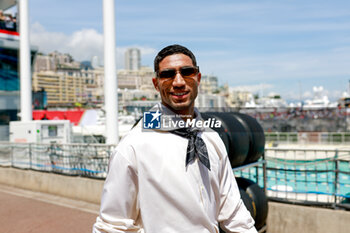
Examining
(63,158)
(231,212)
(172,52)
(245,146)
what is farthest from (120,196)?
(63,158)

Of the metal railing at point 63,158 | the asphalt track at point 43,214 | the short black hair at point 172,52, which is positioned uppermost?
the short black hair at point 172,52

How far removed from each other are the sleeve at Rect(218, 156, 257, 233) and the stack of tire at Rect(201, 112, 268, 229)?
2728 millimetres

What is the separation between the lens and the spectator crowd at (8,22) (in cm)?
2518

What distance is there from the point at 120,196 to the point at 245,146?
147 inches

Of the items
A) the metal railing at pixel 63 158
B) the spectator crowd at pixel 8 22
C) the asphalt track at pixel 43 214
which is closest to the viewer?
the asphalt track at pixel 43 214

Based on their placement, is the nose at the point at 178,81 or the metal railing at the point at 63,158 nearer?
Answer: the nose at the point at 178,81

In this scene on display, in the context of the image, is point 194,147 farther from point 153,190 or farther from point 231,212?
point 231,212

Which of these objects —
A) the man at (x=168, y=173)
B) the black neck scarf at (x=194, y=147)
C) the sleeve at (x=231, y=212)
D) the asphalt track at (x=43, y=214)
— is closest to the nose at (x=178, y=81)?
the man at (x=168, y=173)

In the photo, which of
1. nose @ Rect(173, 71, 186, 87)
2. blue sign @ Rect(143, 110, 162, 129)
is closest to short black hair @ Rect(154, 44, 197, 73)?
nose @ Rect(173, 71, 186, 87)

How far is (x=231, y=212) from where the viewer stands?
77.0 inches

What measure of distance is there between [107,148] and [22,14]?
41.6ft

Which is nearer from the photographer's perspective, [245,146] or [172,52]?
[172,52]

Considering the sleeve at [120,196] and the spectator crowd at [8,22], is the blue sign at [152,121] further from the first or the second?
the spectator crowd at [8,22]

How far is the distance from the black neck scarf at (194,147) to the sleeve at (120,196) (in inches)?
11.3
